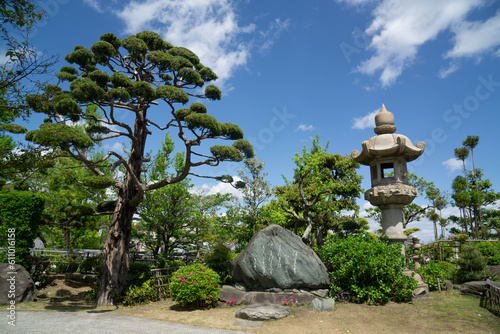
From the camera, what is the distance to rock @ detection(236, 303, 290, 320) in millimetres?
7781

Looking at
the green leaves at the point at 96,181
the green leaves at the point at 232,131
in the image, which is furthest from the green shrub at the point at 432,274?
the green leaves at the point at 96,181

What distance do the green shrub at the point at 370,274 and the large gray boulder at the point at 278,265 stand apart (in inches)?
22.5

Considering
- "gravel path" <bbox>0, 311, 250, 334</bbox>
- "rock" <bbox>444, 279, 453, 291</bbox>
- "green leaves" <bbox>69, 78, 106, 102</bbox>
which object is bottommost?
"gravel path" <bbox>0, 311, 250, 334</bbox>

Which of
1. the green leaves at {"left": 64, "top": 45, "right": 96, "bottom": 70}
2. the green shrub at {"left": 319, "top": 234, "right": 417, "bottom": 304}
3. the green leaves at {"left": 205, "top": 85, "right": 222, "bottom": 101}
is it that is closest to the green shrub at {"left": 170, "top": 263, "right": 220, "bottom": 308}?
the green shrub at {"left": 319, "top": 234, "right": 417, "bottom": 304}

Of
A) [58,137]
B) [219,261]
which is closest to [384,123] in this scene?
[219,261]

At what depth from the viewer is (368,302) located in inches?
349

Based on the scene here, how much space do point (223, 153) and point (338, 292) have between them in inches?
227

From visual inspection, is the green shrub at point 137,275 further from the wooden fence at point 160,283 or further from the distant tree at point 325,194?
the distant tree at point 325,194

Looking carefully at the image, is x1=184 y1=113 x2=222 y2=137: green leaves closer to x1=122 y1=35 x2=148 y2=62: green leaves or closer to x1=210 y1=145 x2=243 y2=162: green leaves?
x1=210 y1=145 x2=243 y2=162: green leaves

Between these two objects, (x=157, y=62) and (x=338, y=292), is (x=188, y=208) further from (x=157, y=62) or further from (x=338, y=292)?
(x=338, y=292)

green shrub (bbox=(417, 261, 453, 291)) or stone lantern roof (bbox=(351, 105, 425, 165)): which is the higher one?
stone lantern roof (bbox=(351, 105, 425, 165))

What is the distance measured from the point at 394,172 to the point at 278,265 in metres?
5.11

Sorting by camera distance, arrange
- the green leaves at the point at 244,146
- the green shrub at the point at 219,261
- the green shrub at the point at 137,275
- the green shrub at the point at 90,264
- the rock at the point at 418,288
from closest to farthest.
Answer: the rock at the point at 418,288 → the green shrub at the point at 137,275 → the green leaves at the point at 244,146 → the green shrub at the point at 219,261 → the green shrub at the point at 90,264

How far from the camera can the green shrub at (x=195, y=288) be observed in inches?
354
